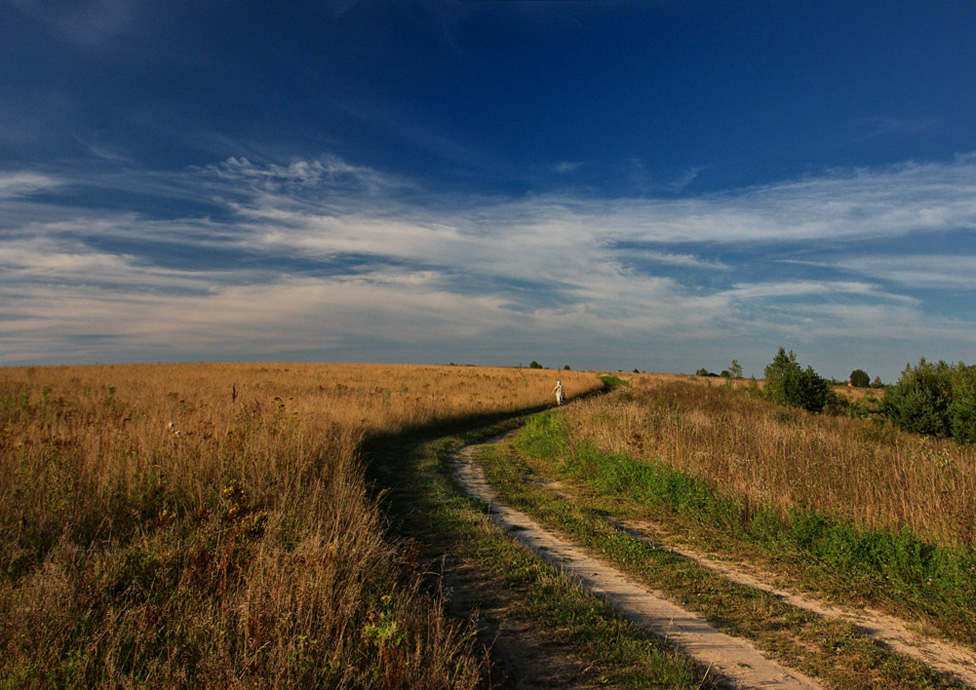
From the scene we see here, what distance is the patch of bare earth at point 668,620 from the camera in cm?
397

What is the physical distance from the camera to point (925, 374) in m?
17.2

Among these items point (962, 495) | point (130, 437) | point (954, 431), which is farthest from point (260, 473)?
point (954, 431)

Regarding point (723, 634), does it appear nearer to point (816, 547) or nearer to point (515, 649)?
point (515, 649)

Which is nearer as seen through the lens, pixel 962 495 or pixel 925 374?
pixel 962 495

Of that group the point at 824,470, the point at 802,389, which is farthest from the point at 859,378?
the point at 824,470

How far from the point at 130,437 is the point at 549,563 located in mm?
6208

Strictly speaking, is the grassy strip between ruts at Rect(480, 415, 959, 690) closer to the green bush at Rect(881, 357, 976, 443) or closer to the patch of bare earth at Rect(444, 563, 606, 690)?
the patch of bare earth at Rect(444, 563, 606, 690)

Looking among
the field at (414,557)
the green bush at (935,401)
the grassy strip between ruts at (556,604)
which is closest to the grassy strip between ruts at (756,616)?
the field at (414,557)

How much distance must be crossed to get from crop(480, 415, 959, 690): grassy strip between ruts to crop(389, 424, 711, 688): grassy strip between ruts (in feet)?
3.20

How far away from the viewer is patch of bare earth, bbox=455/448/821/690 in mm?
3969

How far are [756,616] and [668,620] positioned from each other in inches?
35.1

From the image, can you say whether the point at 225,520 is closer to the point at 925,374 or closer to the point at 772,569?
the point at 772,569

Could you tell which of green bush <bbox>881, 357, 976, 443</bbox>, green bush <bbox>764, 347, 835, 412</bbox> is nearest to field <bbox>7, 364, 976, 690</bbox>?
green bush <bbox>881, 357, 976, 443</bbox>

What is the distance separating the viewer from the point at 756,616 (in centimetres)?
496
